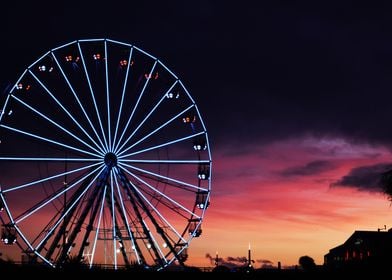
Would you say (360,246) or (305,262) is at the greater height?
(360,246)

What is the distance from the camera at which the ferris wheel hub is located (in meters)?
48.8

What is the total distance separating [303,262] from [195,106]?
25.8 m

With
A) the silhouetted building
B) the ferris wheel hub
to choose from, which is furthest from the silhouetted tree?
the silhouetted building

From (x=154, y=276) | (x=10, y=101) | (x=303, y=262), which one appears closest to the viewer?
(x=303, y=262)

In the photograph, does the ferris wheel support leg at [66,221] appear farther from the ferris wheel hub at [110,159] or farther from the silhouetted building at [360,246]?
the silhouetted building at [360,246]

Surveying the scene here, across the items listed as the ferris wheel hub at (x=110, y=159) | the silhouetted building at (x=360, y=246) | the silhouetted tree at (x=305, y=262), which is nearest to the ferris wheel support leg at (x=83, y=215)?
the ferris wheel hub at (x=110, y=159)

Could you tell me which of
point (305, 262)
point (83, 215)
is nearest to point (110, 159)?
point (83, 215)

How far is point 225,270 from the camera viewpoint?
45.4 metres

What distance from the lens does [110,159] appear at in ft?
160

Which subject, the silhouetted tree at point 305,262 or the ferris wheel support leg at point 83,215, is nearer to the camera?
the silhouetted tree at point 305,262

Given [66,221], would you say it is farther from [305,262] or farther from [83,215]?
[305,262]

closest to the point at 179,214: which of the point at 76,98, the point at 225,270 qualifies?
A: the point at 225,270

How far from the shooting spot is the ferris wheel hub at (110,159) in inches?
1919

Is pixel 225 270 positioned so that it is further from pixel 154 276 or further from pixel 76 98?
pixel 76 98
